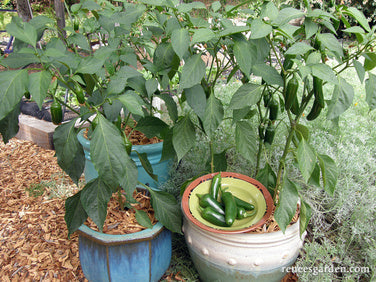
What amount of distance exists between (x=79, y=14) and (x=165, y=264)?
4.30 feet

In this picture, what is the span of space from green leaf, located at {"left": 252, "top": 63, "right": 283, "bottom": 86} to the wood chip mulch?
1374 mm

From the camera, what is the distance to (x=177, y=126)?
1.43 meters

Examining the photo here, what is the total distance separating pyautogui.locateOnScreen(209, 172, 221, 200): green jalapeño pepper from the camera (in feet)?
5.00

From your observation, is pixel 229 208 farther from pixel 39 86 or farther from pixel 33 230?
pixel 33 230

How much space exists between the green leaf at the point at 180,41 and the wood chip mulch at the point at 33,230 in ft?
4.29

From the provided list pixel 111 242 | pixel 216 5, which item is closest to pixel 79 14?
pixel 216 5

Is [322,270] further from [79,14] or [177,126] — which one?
[79,14]

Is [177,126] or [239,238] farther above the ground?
[177,126]

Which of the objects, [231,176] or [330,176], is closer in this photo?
[330,176]

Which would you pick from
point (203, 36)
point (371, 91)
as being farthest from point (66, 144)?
point (371, 91)

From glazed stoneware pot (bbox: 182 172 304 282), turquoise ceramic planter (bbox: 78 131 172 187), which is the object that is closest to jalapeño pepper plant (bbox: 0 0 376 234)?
glazed stoneware pot (bbox: 182 172 304 282)

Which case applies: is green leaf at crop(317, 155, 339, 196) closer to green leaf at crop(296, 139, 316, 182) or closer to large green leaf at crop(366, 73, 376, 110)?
green leaf at crop(296, 139, 316, 182)

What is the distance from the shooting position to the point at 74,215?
1363 millimetres

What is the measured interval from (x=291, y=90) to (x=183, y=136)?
51 cm
